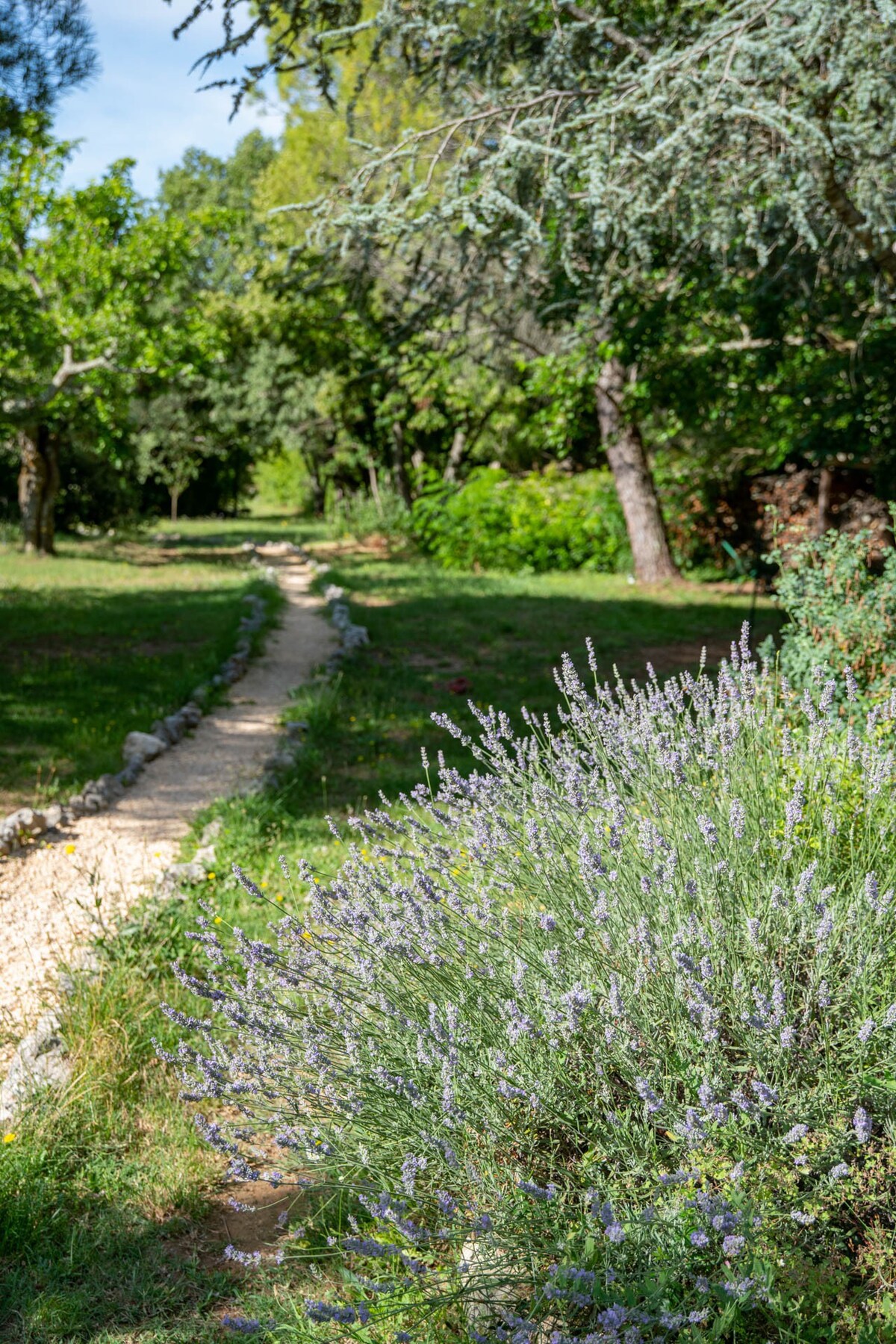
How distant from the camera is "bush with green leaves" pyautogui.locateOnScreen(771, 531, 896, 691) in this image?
4.79 m

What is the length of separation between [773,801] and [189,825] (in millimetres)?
3814

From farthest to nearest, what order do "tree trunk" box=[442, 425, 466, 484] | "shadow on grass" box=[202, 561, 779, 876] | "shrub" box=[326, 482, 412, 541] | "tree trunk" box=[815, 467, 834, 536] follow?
"tree trunk" box=[442, 425, 466, 484] → "shrub" box=[326, 482, 412, 541] → "tree trunk" box=[815, 467, 834, 536] → "shadow on grass" box=[202, 561, 779, 876]

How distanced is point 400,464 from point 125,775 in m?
18.5

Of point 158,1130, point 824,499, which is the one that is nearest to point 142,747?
point 158,1130

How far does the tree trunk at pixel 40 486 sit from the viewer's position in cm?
1867

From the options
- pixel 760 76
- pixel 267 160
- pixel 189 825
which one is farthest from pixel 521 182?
pixel 267 160

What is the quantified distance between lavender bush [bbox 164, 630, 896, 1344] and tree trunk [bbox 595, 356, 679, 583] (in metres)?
10.8

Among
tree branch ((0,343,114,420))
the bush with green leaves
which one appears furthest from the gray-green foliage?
tree branch ((0,343,114,420))

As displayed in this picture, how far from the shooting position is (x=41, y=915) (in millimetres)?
4617

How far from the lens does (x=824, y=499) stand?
43.9 ft

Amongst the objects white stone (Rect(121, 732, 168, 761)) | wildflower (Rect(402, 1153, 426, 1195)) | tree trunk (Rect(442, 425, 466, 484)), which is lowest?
wildflower (Rect(402, 1153, 426, 1195))

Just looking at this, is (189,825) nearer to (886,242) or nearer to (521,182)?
(521,182)

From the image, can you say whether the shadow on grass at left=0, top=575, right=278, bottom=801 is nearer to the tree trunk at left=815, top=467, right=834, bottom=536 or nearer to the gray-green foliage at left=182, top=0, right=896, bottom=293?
the gray-green foliage at left=182, top=0, right=896, bottom=293

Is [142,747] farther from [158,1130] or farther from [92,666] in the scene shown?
[158,1130]
